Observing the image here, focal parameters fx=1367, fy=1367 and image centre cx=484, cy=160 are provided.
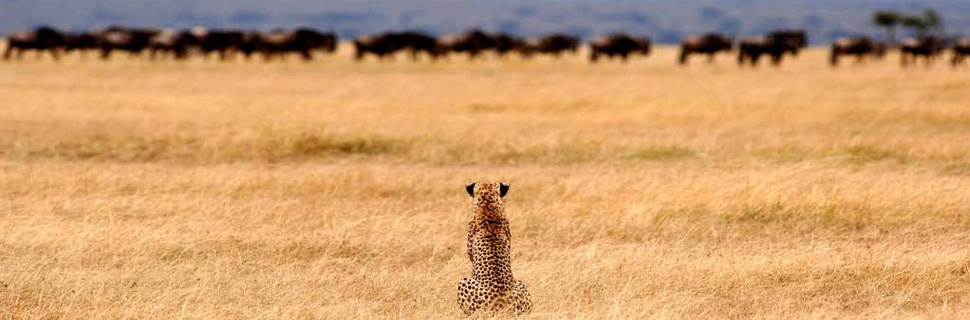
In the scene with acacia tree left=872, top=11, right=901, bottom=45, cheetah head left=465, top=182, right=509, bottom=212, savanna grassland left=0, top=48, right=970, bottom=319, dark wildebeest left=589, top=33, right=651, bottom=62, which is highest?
cheetah head left=465, top=182, right=509, bottom=212

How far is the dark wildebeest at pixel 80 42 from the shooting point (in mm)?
77000

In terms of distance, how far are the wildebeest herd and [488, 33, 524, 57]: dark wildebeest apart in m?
1.76

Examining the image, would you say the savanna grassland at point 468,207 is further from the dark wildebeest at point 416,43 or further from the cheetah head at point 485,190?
the dark wildebeest at point 416,43

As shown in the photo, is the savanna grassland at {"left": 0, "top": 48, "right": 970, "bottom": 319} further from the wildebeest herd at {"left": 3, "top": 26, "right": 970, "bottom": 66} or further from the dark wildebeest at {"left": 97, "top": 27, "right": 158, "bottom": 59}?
the dark wildebeest at {"left": 97, "top": 27, "right": 158, "bottom": 59}

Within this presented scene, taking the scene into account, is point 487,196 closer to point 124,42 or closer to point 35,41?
point 35,41

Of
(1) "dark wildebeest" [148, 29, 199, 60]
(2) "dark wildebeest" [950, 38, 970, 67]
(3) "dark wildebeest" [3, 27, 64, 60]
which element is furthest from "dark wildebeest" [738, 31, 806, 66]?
A: (3) "dark wildebeest" [3, 27, 64, 60]

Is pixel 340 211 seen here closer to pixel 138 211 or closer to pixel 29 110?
pixel 138 211

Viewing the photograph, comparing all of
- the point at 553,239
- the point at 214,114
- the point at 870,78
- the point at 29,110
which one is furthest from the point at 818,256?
the point at 870,78

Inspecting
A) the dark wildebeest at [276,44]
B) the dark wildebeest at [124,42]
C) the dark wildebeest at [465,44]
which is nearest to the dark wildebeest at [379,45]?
the dark wildebeest at [276,44]

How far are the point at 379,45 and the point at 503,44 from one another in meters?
13.7

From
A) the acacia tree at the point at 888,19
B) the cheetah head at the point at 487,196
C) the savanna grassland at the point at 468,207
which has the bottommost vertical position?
the acacia tree at the point at 888,19

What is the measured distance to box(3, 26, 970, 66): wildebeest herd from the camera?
2781 inches

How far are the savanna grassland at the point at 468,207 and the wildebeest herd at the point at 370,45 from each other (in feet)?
137

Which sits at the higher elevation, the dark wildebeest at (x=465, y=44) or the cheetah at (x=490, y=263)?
the cheetah at (x=490, y=263)
